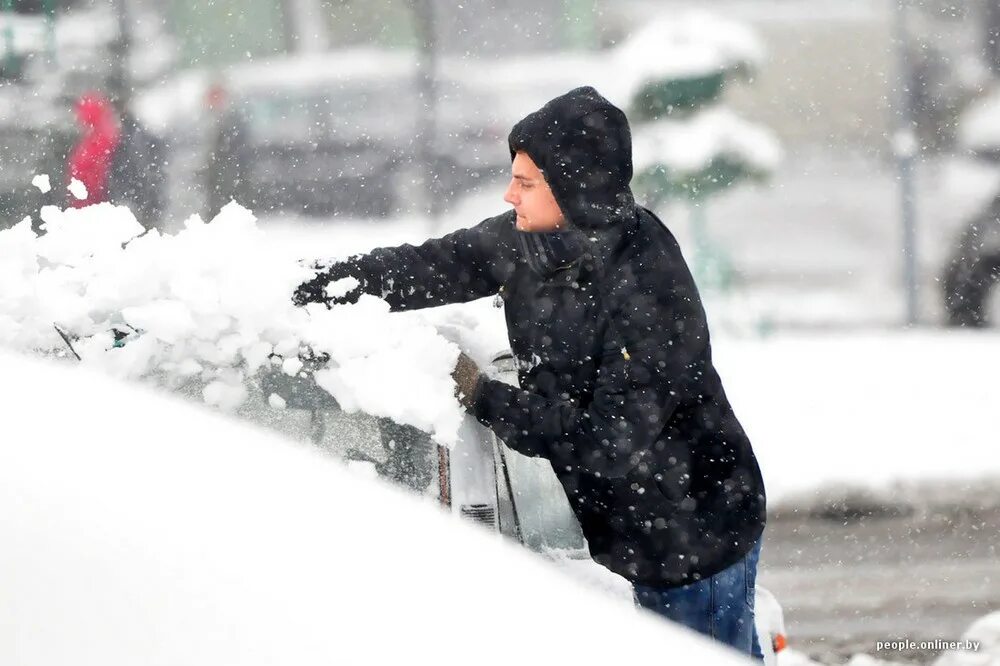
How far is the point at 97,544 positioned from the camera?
1378mm

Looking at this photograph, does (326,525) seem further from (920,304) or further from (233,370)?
(920,304)

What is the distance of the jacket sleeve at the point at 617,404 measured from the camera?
2322 mm

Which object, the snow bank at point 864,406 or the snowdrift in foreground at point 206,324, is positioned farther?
the snow bank at point 864,406

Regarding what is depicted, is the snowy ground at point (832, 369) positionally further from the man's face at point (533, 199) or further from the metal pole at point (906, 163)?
the metal pole at point (906, 163)

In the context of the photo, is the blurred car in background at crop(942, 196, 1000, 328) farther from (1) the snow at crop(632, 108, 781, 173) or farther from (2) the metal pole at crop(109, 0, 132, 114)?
(2) the metal pole at crop(109, 0, 132, 114)

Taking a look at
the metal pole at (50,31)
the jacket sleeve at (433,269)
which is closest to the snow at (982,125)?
the metal pole at (50,31)

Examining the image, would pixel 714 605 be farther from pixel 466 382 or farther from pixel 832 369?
pixel 832 369

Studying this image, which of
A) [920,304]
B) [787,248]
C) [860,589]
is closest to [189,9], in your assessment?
[787,248]

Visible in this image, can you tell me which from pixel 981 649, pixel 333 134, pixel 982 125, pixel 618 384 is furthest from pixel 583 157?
pixel 982 125

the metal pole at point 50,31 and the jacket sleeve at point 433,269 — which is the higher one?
the metal pole at point 50,31

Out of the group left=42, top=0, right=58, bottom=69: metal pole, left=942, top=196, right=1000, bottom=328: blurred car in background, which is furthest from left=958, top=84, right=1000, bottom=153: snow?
left=42, top=0, right=58, bottom=69: metal pole

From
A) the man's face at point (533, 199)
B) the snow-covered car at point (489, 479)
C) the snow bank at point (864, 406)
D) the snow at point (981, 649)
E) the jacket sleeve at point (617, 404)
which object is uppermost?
the man's face at point (533, 199)

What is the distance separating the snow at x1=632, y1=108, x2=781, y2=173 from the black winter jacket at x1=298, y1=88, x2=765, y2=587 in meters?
7.91

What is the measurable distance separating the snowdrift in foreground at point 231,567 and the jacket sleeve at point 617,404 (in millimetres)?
750
